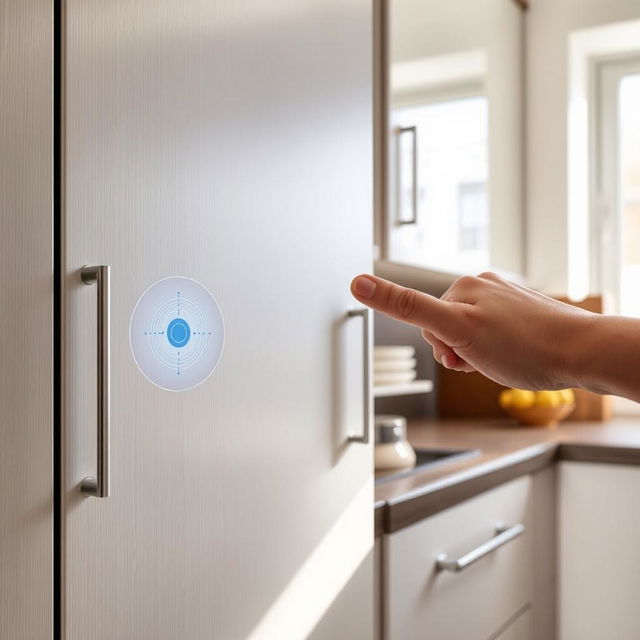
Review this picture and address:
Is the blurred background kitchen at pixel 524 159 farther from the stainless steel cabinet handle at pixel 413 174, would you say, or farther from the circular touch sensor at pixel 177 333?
the circular touch sensor at pixel 177 333

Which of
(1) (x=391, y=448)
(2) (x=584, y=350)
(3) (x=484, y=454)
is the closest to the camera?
(2) (x=584, y=350)

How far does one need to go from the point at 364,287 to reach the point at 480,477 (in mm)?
842

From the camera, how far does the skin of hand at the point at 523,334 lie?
75 centimetres

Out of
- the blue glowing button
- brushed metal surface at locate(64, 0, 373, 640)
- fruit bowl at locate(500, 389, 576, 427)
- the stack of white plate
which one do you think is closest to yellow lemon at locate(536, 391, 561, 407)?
fruit bowl at locate(500, 389, 576, 427)

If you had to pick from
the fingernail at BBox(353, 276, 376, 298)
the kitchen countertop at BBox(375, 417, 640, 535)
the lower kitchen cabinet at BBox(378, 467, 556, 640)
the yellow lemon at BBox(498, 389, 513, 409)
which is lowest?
the lower kitchen cabinet at BBox(378, 467, 556, 640)

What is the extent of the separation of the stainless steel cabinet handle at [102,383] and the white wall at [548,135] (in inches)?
87.7

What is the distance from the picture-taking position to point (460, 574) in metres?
1.44

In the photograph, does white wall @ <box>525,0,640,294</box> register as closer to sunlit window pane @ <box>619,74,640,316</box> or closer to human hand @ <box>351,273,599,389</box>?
sunlit window pane @ <box>619,74,640,316</box>

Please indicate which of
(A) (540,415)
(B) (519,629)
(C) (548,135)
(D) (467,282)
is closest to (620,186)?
(C) (548,135)

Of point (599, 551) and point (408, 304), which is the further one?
point (599, 551)

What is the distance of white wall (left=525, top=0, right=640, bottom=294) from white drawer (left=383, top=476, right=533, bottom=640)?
1.15 metres

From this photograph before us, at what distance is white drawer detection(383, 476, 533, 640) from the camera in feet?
4.07

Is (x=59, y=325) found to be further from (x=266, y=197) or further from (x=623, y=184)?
(x=623, y=184)

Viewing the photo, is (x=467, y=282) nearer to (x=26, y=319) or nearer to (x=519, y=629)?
(x=26, y=319)
